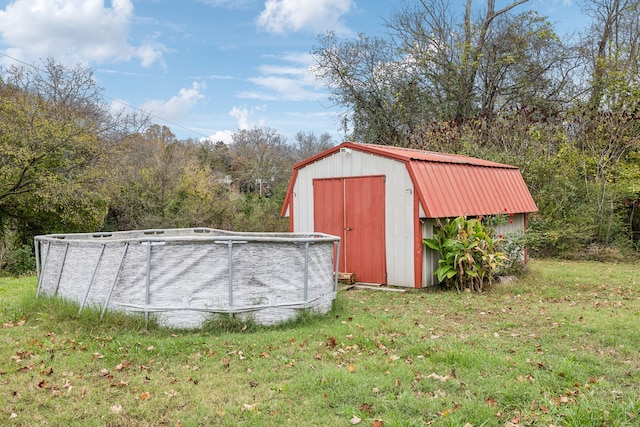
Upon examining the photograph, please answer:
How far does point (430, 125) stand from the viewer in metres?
18.6

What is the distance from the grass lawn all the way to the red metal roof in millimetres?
2565

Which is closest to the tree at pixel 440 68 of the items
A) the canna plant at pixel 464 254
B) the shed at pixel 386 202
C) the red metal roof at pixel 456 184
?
the red metal roof at pixel 456 184

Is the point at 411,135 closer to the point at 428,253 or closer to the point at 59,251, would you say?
the point at 428,253

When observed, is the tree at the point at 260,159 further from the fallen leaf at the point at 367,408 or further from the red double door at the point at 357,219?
the fallen leaf at the point at 367,408

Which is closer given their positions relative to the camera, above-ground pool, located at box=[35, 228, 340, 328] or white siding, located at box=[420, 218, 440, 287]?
above-ground pool, located at box=[35, 228, 340, 328]

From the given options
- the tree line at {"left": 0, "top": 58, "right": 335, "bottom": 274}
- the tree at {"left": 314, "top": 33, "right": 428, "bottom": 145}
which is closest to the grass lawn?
the tree line at {"left": 0, "top": 58, "right": 335, "bottom": 274}

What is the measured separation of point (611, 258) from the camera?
1405cm

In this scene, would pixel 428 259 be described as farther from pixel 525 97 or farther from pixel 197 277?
pixel 525 97

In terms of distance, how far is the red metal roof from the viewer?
8953 mm

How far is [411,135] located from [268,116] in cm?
1714

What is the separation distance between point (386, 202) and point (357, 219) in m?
0.79

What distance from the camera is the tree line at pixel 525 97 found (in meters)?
14.9

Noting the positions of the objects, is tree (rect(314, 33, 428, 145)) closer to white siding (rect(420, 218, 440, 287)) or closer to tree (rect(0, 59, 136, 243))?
tree (rect(0, 59, 136, 243))

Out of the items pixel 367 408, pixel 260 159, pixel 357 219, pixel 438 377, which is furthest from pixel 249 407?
pixel 260 159
